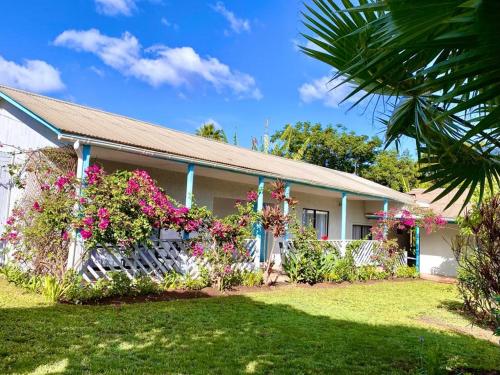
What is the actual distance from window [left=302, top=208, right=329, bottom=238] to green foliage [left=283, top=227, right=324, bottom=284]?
17.1 ft

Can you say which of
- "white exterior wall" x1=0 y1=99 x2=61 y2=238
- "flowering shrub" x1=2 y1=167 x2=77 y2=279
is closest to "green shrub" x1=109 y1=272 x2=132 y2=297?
"flowering shrub" x1=2 y1=167 x2=77 y2=279

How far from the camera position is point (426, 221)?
16375 mm

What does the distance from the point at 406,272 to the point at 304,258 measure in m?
5.97

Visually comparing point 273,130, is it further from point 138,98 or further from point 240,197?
point 240,197

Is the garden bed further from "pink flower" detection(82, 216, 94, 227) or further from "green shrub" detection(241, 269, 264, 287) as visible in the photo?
"pink flower" detection(82, 216, 94, 227)

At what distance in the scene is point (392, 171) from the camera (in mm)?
35688

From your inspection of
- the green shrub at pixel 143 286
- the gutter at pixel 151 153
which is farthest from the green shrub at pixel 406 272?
the green shrub at pixel 143 286

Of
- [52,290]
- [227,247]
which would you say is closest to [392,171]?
[227,247]

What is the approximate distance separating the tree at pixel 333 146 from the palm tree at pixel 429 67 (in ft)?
106

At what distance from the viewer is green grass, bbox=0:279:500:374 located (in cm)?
496

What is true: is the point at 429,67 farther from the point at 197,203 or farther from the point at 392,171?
the point at 392,171

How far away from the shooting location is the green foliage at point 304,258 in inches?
511

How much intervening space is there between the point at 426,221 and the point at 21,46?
2114 centimetres

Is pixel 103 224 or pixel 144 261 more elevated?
pixel 103 224
